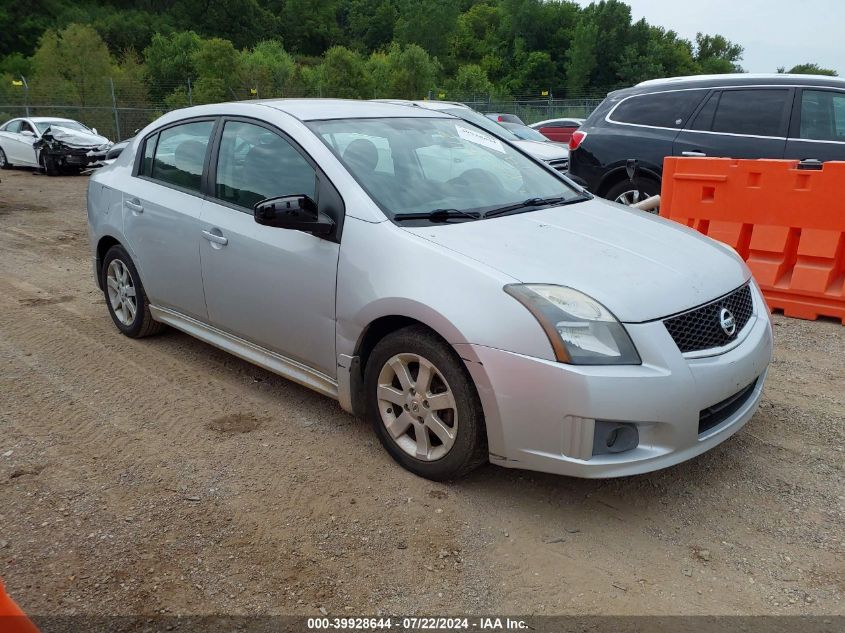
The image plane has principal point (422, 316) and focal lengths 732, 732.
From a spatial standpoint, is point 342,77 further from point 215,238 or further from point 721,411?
point 721,411

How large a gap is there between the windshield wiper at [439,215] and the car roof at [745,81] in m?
4.74

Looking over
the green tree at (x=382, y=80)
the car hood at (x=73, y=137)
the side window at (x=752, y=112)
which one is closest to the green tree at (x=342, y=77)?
the green tree at (x=382, y=80)

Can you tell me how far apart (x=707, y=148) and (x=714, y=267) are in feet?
14.6

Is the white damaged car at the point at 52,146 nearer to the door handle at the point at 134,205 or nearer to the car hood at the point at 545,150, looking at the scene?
the car hood at the point at 545,150

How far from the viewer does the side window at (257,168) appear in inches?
153

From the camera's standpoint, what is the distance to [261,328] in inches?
159

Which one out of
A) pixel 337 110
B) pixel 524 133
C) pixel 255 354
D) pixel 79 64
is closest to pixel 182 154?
pixel 337 110

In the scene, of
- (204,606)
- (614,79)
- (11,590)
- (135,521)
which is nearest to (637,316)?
(204,606)

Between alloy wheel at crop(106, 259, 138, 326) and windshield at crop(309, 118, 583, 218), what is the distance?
7.13 ft

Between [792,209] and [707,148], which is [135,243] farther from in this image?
[707,148]

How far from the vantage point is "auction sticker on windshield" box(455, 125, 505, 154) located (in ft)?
14.6

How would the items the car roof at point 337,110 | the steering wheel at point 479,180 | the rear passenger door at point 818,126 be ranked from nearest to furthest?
1. the steering wheel at point 479,180
2. the car roof at point 337,110
3. the rear passenger door at point 818,126

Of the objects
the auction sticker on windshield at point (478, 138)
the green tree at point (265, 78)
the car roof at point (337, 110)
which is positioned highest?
the green tree at point (265, 78)

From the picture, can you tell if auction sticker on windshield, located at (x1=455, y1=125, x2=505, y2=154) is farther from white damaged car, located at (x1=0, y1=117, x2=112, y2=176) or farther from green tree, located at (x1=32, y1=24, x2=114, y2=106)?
green tree, located at (x1=32, y1=24, x2=114, y2=106)
